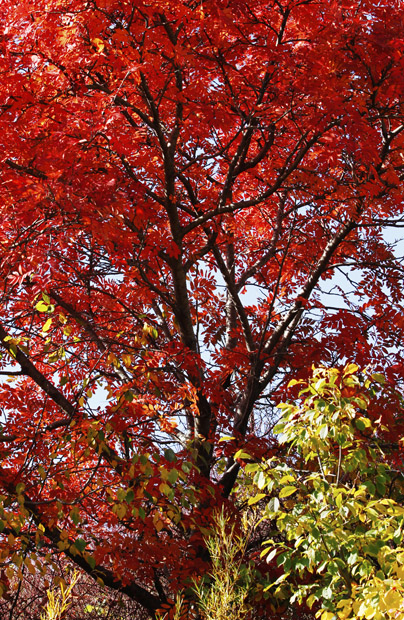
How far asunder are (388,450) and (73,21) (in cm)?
511

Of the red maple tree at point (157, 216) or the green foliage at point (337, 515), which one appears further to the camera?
the red maple tree at point (157, 216)

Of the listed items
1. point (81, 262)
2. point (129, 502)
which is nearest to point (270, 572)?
point (129, 502)

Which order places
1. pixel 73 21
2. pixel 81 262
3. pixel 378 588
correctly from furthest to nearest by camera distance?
pixel 81 262
pixel 73 21
pixel 378 588

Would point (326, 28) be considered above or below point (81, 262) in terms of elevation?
above

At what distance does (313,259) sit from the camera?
8375mm

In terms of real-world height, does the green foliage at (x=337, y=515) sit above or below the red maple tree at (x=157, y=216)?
below

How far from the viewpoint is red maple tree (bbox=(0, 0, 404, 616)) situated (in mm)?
5137

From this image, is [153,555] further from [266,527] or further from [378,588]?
[266,527]

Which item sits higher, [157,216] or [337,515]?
[157,216]

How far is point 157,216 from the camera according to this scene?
741 centimetres

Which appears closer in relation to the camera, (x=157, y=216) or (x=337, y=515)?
(x=337, y=515)

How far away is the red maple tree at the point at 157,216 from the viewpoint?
5.14m

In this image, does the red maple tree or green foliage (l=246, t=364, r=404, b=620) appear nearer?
green foliage (l=246, t=364, r=404, b=620)

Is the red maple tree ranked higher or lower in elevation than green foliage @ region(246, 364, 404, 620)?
higher
